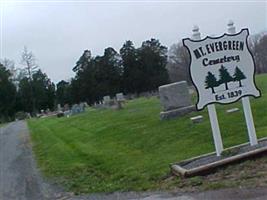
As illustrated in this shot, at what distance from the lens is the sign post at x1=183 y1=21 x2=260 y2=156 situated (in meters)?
A: 9.94

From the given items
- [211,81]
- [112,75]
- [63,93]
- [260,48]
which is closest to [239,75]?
[211,81]

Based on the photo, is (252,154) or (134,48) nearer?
(252,154)

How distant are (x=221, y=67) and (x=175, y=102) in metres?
9.55

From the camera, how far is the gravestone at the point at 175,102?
19.2m

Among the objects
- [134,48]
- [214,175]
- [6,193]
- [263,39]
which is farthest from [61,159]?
[134,48]

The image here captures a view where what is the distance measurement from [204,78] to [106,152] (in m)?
5.64

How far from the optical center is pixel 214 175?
8.60 meters

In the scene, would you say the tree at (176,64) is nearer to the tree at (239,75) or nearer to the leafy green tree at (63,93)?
the leafy green tree at (63,93)

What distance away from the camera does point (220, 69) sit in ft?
33.0

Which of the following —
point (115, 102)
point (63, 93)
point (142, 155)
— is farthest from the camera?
point (63, 93)

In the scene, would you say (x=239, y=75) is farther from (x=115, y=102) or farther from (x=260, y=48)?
(x=260, y=48)

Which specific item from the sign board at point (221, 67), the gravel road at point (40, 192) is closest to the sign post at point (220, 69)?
the sign board at point (221, 67)

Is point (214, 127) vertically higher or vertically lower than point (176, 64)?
lower

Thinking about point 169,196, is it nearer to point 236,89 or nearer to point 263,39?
point 236,89
